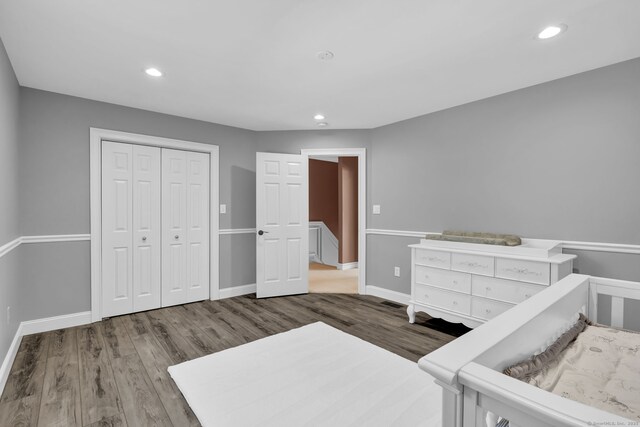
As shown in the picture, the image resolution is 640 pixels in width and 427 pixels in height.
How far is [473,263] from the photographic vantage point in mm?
2816

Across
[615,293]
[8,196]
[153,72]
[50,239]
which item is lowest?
[615,293]

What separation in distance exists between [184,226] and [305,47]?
267 centimetres

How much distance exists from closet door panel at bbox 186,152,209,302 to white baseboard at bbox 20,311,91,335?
1065mm

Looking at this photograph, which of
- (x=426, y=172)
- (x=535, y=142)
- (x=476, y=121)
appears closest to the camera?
(x=535, y=142)

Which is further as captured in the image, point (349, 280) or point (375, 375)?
point (349, 280)

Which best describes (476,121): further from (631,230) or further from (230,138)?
(230,138)

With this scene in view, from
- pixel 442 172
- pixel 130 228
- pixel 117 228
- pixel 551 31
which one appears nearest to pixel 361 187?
pixel 442 172

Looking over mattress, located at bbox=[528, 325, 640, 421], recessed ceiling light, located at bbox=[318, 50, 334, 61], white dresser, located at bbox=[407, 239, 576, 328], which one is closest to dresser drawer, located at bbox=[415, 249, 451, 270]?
white dresser, located at bbox=[407, 239, 576, 328]

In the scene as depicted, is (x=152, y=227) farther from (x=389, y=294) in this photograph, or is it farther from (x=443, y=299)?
(x=443, y=299)

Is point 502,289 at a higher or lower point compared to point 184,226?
lower

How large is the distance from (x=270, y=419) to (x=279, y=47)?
7.78 ft

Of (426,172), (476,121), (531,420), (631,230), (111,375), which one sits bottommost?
(111,375)

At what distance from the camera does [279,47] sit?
2199mm

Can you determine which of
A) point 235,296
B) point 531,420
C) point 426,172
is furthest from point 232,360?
point 426,172
